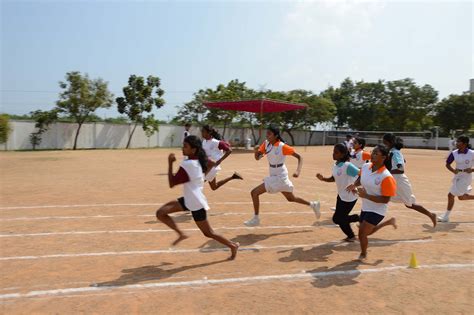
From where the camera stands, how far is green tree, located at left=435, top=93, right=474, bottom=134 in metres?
50.5

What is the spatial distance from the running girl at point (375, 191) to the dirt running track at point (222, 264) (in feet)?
1.92

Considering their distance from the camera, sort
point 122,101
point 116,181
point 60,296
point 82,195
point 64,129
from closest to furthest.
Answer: point 60,296
point 82,195
point 116,181
point 64,129
point 122,101

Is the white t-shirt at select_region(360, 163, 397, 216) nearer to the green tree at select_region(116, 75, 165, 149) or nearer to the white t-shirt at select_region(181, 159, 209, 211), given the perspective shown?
the white t-shirt at select_region(181, 159, 209, 211)

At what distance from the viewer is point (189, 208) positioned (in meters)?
5.16

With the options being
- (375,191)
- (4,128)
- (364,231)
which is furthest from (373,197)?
(4,128)

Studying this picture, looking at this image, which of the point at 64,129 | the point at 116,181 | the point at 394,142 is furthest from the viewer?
the point at 64,129

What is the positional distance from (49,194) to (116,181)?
310cm

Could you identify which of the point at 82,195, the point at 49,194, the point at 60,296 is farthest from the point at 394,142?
the point at 49,194

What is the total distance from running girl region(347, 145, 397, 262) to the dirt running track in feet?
1.92

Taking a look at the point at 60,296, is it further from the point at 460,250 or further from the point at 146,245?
the point at 460,250

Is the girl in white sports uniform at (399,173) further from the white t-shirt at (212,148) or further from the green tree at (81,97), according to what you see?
the green tree at (81,97)

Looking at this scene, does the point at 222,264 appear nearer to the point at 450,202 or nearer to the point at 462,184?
the point at 450,202

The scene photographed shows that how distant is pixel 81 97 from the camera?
116ft

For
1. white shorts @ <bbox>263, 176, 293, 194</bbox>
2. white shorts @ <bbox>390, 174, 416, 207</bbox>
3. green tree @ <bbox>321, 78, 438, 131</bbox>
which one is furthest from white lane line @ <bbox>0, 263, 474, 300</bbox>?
green tree @ <bbox>321, 78, 438, 131</bbox>
